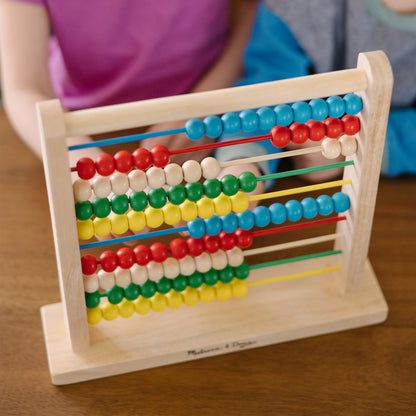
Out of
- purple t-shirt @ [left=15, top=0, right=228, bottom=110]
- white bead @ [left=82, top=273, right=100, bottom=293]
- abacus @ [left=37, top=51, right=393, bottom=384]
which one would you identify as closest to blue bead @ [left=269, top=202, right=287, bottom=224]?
abacus @ [left=37, top=51, right=393, bottom=384]

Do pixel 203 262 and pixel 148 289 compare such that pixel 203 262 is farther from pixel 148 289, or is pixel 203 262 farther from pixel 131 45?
pixel 131 45

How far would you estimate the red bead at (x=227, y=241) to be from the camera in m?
0.70

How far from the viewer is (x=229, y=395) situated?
685 mm

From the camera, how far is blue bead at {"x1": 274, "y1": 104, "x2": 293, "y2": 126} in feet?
1.96

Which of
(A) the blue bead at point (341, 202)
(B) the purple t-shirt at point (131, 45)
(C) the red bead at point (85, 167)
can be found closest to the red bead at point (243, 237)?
(A) the blue bead at point (341, 202)

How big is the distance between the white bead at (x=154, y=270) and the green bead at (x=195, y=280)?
0.14 ft

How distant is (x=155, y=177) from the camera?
0.59 metres

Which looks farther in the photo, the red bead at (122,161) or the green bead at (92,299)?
the green bead at (92,299)

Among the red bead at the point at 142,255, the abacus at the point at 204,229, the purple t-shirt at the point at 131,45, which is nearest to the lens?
the abacus at the point at 204,229

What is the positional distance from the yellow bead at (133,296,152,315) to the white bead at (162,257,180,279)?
5 cm

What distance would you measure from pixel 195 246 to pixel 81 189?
17 cm

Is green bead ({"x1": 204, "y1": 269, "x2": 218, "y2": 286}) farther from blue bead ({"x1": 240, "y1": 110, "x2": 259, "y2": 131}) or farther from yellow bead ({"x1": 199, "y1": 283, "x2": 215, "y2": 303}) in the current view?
blue bead ({"x1": 240, "y1": 110, "x2": 259, "y2": 131})

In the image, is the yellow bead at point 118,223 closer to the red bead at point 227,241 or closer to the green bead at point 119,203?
the green bead at point 119,203

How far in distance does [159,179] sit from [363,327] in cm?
34
